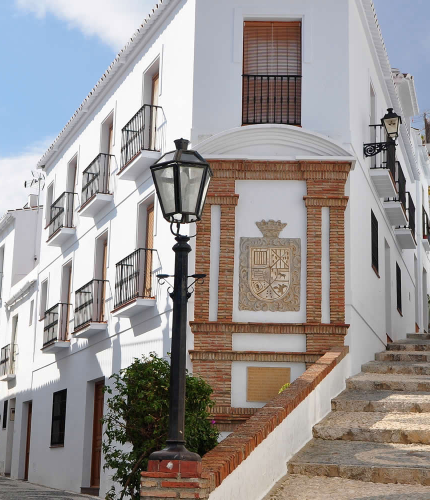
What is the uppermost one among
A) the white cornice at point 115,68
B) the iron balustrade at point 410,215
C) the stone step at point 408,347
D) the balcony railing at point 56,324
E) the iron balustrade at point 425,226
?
the white cornice at point 115,68

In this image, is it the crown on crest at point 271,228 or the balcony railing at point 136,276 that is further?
the balcony railing at point 136,276

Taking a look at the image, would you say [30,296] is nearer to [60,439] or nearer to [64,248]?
[64,248]

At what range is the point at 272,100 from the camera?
13.7 m

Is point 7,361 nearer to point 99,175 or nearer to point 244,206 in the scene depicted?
point 99,175

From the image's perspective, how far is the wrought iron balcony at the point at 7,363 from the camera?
2533 centimetres

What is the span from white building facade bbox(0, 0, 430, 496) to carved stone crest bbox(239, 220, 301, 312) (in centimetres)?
2

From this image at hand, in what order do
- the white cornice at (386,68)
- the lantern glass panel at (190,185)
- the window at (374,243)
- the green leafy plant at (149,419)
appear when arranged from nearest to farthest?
1. the lantern glass panel at (190,185)
2. the green leafy plant at (149,419)
3. the white cornice at (386,68)
4. the window at (374,243)

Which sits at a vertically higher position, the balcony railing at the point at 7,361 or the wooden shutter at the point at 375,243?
the wooden shutter at the point at 375,243

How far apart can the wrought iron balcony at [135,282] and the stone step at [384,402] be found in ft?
13.6

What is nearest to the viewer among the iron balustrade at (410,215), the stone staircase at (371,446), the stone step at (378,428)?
the stone staircase at (371,446)

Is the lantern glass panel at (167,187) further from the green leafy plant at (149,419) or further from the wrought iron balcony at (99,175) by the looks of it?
the wrought iron balcony at (99,175)

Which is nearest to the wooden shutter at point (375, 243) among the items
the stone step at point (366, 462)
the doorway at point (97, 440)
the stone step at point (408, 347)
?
the stone step at point (408, 347)

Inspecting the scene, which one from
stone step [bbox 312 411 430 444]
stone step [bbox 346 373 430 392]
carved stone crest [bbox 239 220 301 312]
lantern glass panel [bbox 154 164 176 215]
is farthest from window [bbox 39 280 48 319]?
lantern glass panel [bbox 154 164 176 215]

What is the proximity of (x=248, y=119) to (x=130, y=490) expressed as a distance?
703 centimetres
